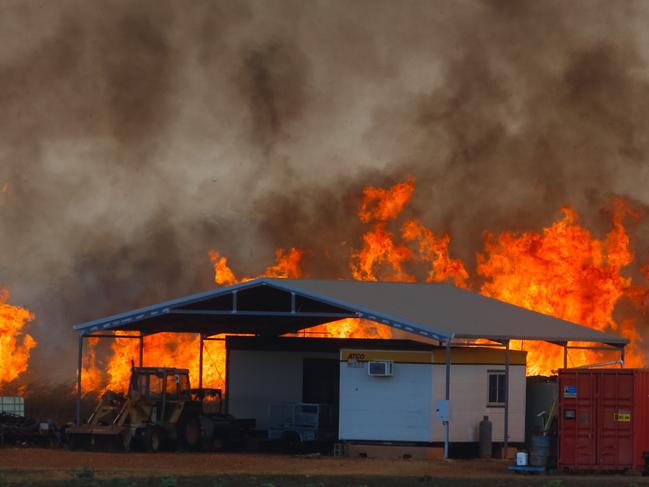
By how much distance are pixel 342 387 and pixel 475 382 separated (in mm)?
3409

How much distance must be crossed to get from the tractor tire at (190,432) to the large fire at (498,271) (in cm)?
1022

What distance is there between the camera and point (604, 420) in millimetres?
31812

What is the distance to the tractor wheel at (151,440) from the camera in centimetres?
3616

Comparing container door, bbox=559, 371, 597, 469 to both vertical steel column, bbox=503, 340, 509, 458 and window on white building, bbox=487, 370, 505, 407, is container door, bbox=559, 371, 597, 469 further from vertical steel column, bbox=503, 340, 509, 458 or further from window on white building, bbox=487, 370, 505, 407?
window on white building, bbox=487, 370, 505, 407

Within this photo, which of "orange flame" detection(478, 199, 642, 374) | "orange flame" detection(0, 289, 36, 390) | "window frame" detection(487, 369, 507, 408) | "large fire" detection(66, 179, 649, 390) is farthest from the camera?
"orange flame" detection(0, 289, 36, 390)

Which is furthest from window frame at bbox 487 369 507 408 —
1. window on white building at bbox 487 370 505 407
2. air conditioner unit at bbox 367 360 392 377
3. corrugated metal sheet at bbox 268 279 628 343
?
air conditioner unit at bbox 367 360 392 377

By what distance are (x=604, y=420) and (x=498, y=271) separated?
2343 cm

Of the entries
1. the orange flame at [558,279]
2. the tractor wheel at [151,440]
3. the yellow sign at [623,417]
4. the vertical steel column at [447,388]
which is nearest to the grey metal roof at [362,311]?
the vertical steel column at [447,388]

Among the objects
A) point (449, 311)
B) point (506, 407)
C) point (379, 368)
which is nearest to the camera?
point (506, 407)

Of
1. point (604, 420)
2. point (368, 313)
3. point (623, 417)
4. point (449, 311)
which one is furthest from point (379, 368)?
point (623, 417)

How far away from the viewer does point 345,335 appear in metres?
54.2

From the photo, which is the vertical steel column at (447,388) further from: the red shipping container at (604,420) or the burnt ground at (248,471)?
the red shipping container at (604,420)

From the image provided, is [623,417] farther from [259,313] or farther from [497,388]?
[259,313]

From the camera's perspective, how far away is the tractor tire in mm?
37781
